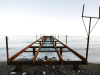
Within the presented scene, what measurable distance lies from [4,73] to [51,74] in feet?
10.2

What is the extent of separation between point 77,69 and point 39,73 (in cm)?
256

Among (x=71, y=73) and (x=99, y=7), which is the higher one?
(x=99, y=7)

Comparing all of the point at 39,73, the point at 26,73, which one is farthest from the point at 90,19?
the point at 26,73

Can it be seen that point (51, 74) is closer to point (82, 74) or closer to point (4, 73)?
point (82, 74)

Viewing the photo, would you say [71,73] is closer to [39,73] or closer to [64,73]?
[64,73]

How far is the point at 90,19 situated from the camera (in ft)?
10.7

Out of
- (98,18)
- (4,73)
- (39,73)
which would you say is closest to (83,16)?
(98,18)

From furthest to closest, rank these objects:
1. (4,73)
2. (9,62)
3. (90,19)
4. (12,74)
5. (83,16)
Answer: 1. (4,73)
2. (12,74)
3. (83,16)
4. (90,19)
5. (9,62)

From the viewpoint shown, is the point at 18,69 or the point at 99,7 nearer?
the point at 99,7

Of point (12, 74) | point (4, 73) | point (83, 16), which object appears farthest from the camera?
point (4, 73)

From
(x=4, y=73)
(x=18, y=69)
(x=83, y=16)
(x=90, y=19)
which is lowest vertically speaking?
(x=4, y=73)

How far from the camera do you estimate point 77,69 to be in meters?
4.31

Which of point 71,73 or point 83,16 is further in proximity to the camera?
point 71,73

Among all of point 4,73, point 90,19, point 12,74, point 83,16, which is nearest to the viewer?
point 90,19
